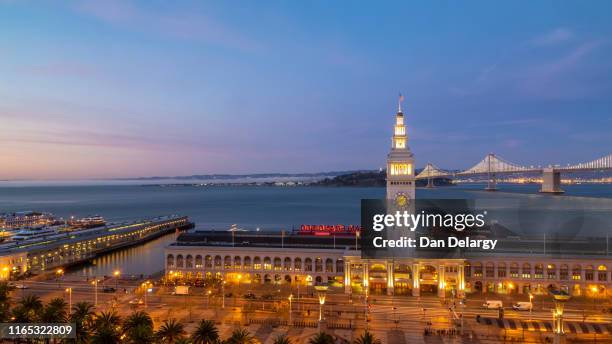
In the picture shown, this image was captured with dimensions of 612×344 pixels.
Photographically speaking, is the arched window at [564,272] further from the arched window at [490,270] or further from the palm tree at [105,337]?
the palm tree at [105,337]

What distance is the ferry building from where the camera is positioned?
58812mm

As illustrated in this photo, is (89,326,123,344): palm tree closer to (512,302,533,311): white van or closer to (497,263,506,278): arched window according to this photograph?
(512,302,533,311): white van

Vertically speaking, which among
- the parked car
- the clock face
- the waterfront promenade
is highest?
the clock face

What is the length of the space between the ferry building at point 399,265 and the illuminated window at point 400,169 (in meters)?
0.13

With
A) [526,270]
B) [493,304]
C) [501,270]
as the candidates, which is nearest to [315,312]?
[493,304]

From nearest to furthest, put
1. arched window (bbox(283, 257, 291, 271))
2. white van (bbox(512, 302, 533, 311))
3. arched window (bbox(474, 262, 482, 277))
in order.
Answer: white van (bbox(512, 302, 533, 311)) → arched window (bbox(474, 262, 482, 277)) → arched window (bbox(283, 257, 291, 271))

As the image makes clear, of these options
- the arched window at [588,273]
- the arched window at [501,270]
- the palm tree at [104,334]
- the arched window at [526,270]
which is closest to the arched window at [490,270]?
the arched window at [501,270]

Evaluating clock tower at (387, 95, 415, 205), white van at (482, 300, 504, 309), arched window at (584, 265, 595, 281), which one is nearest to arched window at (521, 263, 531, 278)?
arched window at (584, 265, 595, 281)

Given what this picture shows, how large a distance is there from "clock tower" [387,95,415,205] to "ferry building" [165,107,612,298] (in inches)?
5.1

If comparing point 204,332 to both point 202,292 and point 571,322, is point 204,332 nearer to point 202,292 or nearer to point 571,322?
point 202,292

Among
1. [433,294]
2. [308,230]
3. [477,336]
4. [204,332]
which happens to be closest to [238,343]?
[204,332]

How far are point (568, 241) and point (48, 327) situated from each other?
65.0 m

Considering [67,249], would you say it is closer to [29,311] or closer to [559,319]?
[29,311]

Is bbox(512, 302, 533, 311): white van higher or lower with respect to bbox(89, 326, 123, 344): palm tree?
lower
